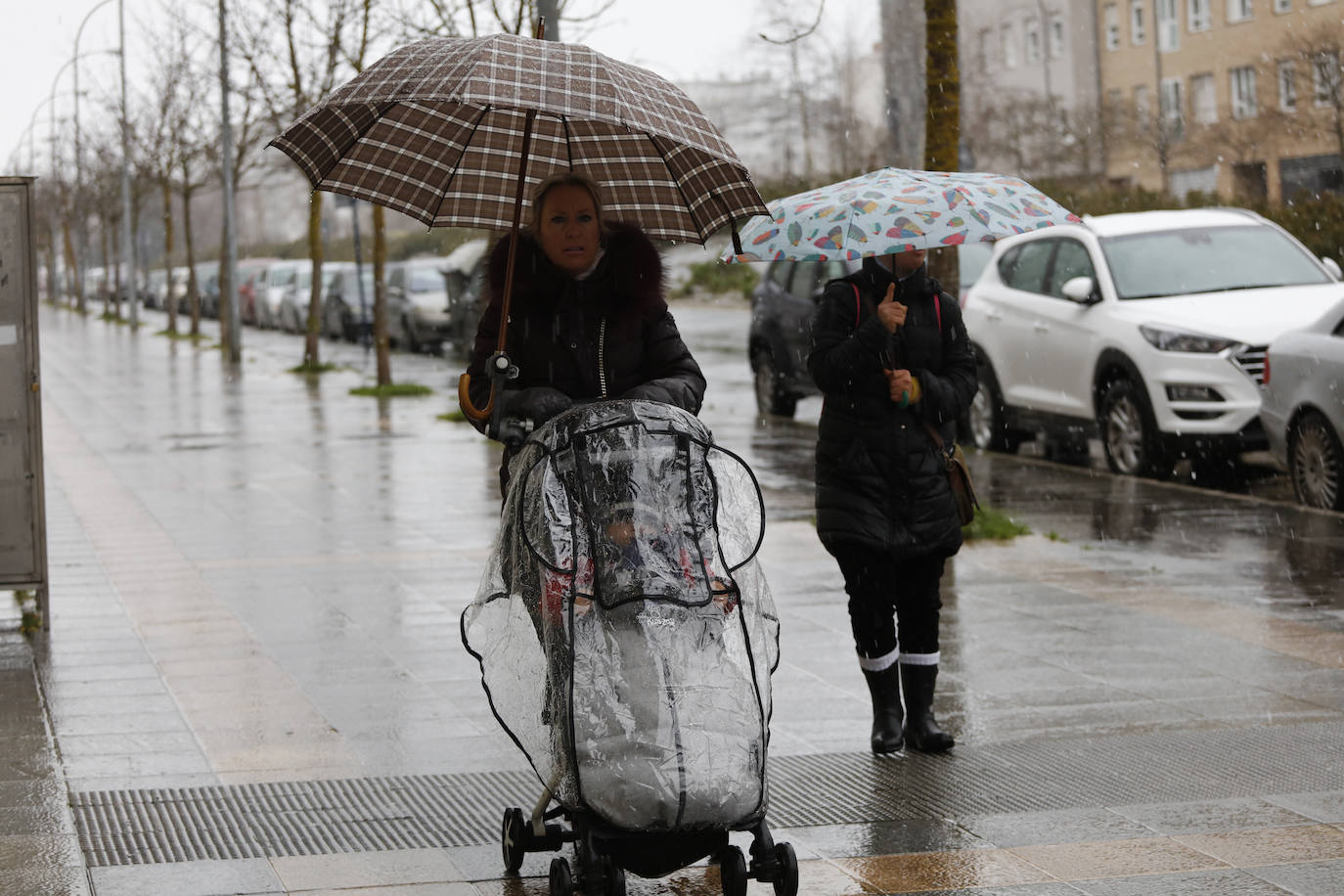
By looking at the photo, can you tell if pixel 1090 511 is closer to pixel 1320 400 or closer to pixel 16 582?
pixel 1320 400

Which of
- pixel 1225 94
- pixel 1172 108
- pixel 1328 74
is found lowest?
pixel 1328 74

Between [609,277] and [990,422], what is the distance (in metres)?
10.8

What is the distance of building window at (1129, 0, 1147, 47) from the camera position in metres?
62.6

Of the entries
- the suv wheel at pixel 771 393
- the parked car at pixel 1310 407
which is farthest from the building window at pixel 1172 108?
the parked car at pixel 1310 407

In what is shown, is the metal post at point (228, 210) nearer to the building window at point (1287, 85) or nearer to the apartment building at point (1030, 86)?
the apartment building at point (1030, 86)

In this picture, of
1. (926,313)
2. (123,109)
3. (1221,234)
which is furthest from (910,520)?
(123,109)

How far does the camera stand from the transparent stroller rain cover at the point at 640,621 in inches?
171

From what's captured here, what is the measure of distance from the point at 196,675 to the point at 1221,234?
9310mm

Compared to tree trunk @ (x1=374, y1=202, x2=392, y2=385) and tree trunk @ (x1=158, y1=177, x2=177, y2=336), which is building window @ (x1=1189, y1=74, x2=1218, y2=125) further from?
tree trunk @ (x1=374, y1=202, x2=392, y2=385)

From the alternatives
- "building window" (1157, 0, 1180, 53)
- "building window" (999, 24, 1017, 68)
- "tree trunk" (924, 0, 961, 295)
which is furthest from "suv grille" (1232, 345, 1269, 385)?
"building window" (999, 24, 1017, 68)

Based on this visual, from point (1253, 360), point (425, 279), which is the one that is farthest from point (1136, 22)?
point (1253, 360)

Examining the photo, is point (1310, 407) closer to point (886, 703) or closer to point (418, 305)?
point (886, 703)

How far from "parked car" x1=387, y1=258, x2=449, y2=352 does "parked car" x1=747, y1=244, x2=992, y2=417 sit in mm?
15323

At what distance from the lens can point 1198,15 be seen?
58406 millimetres
